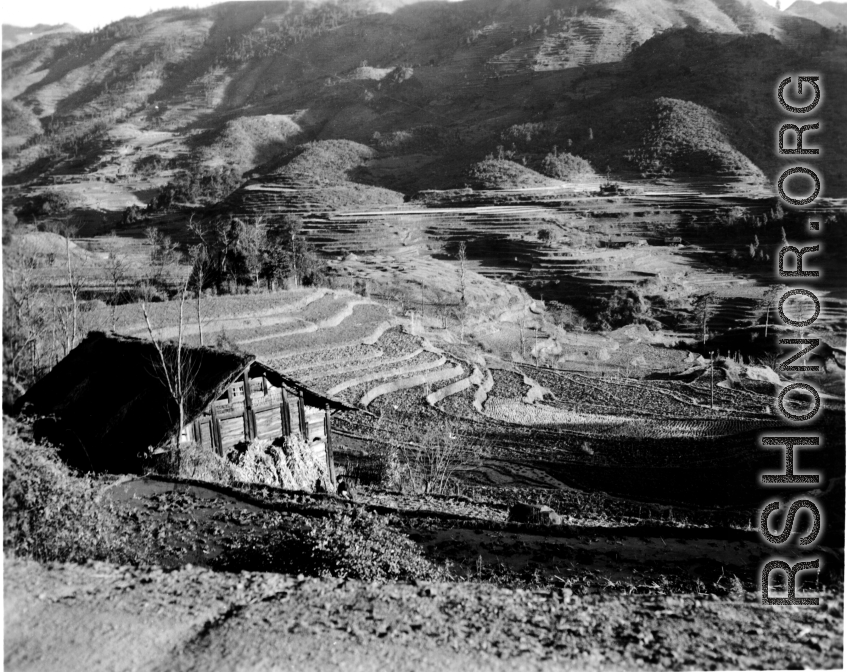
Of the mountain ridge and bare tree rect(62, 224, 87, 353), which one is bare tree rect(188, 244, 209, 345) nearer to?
the mountain ridge

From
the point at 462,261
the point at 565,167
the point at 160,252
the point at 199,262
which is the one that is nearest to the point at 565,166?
the point at 565,167

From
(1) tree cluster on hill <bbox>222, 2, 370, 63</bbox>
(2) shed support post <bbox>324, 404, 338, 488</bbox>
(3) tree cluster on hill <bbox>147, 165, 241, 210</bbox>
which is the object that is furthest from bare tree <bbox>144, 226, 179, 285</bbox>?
(2) shed support post <bbox>324, 404, 338, 488</bbox>

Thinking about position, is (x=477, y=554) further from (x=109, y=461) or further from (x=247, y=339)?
(x=247, y=339)

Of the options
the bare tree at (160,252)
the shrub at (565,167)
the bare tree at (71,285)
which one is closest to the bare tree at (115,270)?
the bare tree at (160,252)

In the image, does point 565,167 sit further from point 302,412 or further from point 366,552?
point 366,552

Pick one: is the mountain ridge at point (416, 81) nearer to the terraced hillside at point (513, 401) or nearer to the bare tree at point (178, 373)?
the bare tree at point (178, 373)

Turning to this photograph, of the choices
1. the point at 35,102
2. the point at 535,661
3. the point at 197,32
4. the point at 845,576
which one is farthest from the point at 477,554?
the point at 197,32
